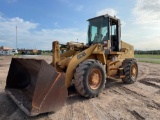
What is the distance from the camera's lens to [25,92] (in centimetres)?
560

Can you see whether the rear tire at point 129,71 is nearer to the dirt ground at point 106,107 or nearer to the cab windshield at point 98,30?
the dirt ground at point 106,107

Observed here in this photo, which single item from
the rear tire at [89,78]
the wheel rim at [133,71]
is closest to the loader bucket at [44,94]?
the rear tire at [89,78]

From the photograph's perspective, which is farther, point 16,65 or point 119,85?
point 119,85

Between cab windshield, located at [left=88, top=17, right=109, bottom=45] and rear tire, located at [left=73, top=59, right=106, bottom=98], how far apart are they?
65.7 inches

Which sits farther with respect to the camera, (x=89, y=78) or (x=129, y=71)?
(x=129, y=71)

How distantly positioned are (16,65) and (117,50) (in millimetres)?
4188

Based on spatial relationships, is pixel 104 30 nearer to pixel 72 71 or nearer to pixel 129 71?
pixel 129 71

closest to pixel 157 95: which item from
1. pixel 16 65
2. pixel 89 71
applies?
pixel 89 71

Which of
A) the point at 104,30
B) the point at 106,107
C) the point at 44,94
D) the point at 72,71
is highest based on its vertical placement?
the point at 104,30

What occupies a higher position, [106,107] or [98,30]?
[98,30]

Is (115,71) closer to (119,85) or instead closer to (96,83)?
(119,85)

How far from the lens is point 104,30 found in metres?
7.22

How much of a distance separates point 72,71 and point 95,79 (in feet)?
2.76

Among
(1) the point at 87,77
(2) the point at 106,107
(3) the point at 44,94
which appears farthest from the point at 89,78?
(3) the point at 44,94
